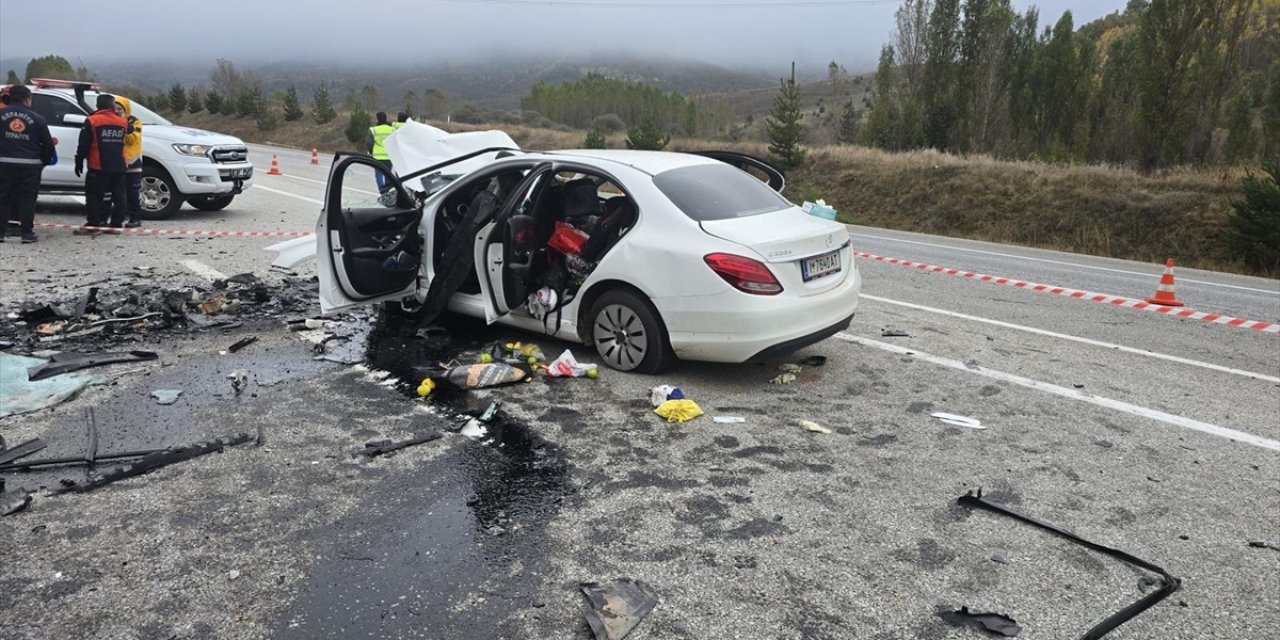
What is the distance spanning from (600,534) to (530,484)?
63 cm

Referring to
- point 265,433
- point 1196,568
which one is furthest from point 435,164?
point 1196,568

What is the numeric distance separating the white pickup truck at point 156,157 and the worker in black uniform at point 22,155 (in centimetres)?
201

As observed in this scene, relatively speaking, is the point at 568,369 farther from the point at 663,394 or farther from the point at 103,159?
the point at 103,159

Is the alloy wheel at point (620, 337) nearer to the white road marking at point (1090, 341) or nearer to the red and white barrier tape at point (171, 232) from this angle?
the white road marking at point (1090, 341)

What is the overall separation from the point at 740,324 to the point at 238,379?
3365 millimetres

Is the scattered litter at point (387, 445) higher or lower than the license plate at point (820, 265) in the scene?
lower

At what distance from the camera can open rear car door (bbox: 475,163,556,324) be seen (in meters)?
5.94

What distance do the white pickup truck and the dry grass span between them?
16210 millimetres

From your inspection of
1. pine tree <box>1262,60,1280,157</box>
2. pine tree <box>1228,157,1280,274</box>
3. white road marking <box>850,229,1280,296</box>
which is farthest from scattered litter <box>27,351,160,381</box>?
pine tree <box>1262,60,1280,157</box>

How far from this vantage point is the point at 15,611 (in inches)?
116

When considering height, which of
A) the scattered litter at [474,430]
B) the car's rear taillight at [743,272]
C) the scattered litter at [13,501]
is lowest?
the scattered litter at [13,501]

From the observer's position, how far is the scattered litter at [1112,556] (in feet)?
9.86

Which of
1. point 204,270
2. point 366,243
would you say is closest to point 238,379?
point 366,243

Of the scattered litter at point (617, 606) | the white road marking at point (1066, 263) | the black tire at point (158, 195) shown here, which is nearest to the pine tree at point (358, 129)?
the black tire at point (158, 195)
